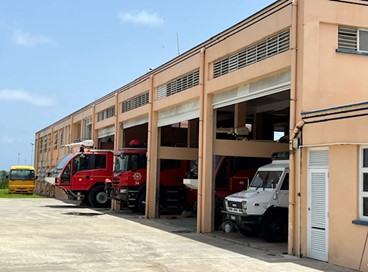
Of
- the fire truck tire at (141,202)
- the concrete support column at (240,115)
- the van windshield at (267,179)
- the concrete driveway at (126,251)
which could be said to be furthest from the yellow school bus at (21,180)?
the van windshield at (267,179)

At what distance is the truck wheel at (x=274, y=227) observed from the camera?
49.5 feet

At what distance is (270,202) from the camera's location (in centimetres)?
1511

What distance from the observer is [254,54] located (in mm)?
14742

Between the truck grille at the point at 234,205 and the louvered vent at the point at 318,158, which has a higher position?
the louvered vent at the point at 318,158

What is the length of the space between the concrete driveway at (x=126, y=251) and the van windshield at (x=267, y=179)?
196 centimetres

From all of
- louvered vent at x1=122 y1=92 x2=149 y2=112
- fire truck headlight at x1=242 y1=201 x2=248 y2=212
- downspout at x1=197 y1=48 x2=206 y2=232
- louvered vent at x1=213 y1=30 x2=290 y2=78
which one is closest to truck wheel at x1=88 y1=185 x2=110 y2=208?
louvered vent at x1=122 y1=92 x2=149 y2=112

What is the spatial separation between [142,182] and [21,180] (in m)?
23.4

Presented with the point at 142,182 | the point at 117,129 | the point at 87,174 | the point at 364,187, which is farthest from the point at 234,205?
the point at 87,174

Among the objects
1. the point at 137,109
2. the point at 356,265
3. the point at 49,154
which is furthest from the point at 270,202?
the point at 49,154

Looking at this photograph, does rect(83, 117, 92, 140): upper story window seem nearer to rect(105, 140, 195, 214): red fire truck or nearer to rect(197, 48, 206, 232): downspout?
rect(105, 140, 195, 214): red fire truck

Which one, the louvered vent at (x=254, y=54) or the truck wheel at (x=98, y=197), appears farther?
the truck wheel at (x=98, y=197)

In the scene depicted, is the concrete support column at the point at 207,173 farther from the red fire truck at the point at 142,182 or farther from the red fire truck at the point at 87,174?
the red fire truck at the point at 87,174

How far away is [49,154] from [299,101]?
37590mm

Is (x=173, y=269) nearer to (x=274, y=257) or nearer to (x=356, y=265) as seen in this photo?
(x=274, y=257)
